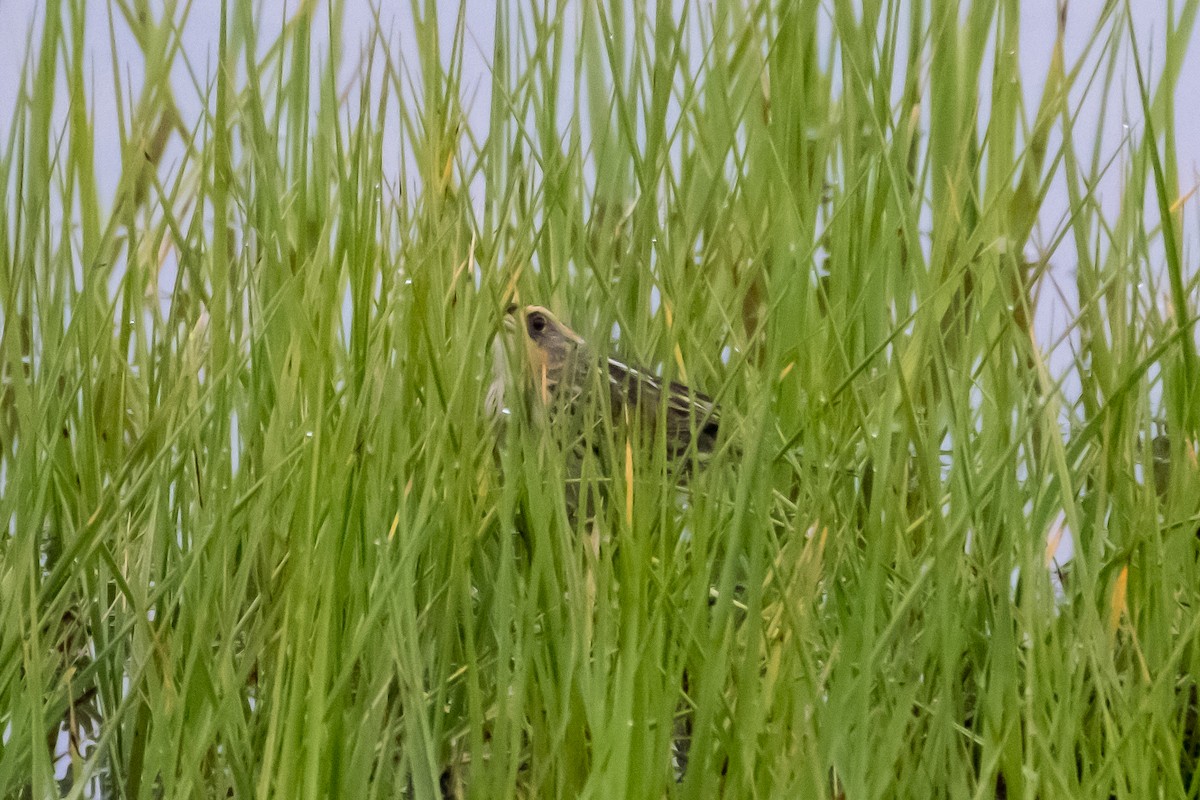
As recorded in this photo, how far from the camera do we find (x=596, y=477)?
1.53 m

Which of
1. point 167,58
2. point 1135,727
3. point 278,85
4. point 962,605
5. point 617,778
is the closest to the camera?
point 617,778

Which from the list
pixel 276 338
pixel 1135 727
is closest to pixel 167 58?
pixel 276 338

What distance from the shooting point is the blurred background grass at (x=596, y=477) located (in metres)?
1.53

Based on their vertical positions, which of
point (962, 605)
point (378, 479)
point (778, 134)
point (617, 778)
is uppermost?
point (778, 134)

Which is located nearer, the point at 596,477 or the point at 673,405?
the point at 596,477

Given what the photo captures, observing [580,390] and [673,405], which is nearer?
[580,390]

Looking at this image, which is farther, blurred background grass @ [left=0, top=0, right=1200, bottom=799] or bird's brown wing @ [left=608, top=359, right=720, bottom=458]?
bird's brown wing @ [left=608, top=359, right=720, bottom=458]

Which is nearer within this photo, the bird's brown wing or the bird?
the bird

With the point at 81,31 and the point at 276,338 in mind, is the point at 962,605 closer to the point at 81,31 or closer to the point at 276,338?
the point at 276,338

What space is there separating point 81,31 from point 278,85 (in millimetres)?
313

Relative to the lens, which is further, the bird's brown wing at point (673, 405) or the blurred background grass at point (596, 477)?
the bird's brown wing at point (673, 405)

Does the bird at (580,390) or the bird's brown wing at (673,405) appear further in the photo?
the bird's brown wing at (673,405)

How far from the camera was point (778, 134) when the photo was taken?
2.25 metres

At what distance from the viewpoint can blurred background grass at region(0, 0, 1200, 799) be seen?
1.53 m
